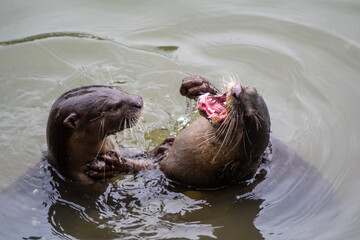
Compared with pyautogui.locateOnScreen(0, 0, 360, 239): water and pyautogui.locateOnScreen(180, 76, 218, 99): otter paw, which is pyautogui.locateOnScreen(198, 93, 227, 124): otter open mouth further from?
pyautogui.locateOnScreen(0, 0, 360, 239): water

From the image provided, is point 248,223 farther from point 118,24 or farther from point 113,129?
point 118,24

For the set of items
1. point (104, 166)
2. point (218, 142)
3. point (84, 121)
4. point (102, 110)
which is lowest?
point (104, 166)

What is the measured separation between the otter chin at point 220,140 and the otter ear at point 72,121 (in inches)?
40.6

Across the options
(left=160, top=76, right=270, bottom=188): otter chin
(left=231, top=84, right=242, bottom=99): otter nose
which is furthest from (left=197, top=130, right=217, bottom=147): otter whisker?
(left=231, top=84, right=242, bottom=99): otter nose

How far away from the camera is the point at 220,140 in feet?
16.7

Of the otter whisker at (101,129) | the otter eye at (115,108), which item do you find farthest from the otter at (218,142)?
the otter eye at (115,108)

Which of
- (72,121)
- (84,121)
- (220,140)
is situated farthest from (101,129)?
(220,140)

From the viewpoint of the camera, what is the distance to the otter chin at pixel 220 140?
477 cm

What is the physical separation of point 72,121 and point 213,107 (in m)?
1.28

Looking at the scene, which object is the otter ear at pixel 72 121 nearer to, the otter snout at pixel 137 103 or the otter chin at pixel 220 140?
the otter snout at pixel 137 103

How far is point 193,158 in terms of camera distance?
5.24 metres

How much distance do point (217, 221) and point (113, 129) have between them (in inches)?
52.2

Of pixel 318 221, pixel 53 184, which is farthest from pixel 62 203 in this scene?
pixel 318 221

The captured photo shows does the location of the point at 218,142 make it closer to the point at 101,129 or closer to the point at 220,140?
the point at 220,140
